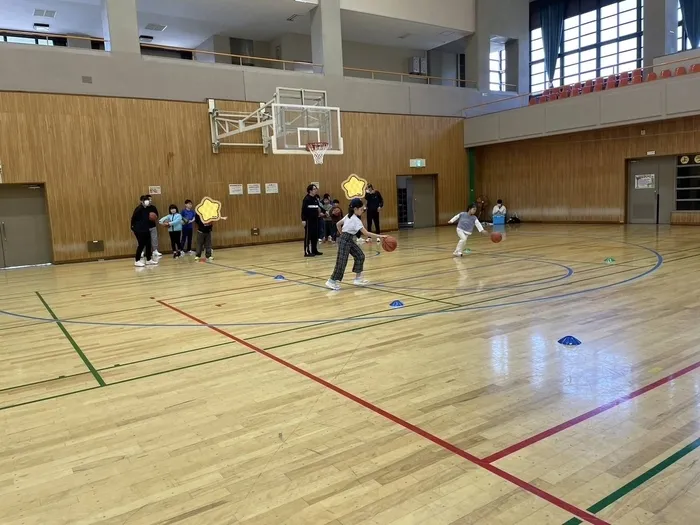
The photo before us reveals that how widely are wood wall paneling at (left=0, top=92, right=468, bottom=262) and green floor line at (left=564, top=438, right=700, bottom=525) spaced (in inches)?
561

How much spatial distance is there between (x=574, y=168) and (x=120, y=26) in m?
15.5

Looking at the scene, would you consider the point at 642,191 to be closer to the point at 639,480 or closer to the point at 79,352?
the point at 639,480

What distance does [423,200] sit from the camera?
21078mm

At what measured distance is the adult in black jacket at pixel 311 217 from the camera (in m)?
11.9

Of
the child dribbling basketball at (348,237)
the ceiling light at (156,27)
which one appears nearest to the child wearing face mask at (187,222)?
the child dribbling basketball at (348,237)

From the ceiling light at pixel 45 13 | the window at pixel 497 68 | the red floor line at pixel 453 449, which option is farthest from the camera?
the window at pixel 497 68

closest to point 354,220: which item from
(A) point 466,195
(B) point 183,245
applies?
(B) point 183,245

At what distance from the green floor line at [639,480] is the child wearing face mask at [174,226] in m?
12.9

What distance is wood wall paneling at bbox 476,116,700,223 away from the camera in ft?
56.7

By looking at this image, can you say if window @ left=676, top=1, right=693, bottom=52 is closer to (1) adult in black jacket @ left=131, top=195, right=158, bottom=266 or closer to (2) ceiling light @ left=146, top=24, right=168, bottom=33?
(2) ceiling light @ left=146, top=24, right=168, bottom=33

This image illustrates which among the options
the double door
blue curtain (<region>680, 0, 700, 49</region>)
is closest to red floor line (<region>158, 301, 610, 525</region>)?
the double door

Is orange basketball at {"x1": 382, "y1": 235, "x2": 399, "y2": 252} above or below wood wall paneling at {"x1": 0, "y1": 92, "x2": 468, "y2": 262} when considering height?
below

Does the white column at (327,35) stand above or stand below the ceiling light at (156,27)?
below

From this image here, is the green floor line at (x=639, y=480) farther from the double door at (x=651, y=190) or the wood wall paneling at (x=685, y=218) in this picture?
the double door at (x=651, y=190)
